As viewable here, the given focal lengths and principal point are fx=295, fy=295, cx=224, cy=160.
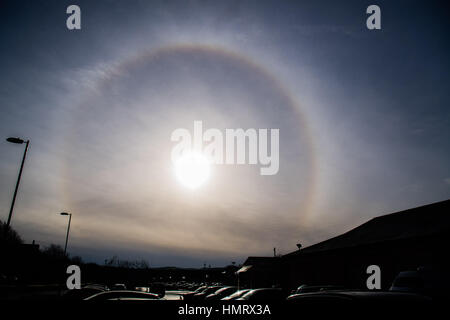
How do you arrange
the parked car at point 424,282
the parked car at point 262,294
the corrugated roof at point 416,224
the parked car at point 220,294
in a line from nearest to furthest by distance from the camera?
the parked car at point 424,282 < the parked car at point 262,294 < the corrugated roof at point 416,224 < the parked car at point 220,294

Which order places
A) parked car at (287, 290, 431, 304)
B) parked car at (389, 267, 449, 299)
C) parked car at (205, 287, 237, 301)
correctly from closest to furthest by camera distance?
parked car at (287, 290, 431, 304), parked car at (389, 267, 449, 299), parked car at (205, 287, 237, 301)

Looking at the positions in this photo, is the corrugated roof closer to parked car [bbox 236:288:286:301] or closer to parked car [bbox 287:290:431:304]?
Result: parked car [bbox 236:288:286:301]

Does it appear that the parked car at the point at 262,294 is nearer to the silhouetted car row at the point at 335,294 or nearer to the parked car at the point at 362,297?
the silhouetted car row at the point at 335,294

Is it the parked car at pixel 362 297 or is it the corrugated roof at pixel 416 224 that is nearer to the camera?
the parked car at pixel 362 297

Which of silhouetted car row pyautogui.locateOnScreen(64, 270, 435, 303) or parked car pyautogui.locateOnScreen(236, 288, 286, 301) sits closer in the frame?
silhouetted car row pyautogui.locateOnScreen(64, 270, 435, 303)

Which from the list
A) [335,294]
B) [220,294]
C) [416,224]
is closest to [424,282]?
[335,294]

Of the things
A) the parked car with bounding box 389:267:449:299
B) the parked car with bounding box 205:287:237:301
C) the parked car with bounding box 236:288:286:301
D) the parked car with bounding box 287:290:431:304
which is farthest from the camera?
the parked car with bounding box 205:287:237:301

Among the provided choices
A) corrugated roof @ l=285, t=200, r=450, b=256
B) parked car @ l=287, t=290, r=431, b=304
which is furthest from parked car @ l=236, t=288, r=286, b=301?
corrugated roof @ l=285, t=200, r=450, b=256

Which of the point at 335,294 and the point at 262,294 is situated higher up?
the point at 335,294

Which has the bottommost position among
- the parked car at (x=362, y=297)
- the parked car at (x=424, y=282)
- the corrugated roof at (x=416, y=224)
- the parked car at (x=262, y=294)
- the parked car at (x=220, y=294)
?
the parked car at (x=220, y=294)

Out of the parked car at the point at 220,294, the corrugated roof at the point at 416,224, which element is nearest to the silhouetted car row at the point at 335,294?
the parked car at the point at 220,294

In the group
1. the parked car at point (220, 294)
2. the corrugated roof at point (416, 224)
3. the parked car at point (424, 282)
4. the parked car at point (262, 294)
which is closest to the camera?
the parked car at point (424, 282)

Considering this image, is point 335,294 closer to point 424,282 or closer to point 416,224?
point 424,282
